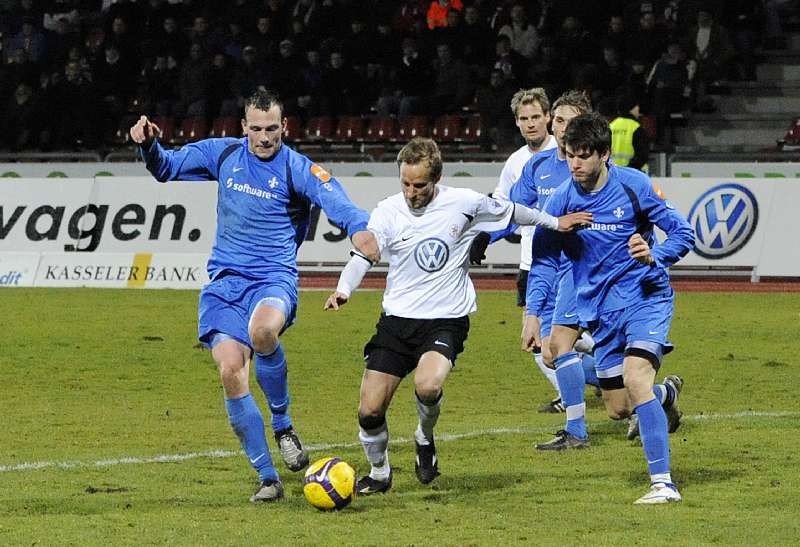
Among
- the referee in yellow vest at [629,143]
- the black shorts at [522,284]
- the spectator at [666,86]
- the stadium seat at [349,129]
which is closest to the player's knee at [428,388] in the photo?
the black shorts at [522,284]

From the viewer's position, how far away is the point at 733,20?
25.3 metres

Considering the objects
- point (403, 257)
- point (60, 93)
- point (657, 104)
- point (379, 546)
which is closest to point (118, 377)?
point (403, 257)

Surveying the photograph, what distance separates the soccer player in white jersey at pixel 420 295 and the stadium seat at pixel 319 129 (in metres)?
17.5

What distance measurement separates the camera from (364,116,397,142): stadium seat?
2506 cm

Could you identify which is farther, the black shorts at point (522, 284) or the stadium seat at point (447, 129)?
the stadium seat at point (447, 129)

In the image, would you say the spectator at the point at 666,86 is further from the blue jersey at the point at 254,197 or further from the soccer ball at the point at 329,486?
the soccer ball at the point at 329,486

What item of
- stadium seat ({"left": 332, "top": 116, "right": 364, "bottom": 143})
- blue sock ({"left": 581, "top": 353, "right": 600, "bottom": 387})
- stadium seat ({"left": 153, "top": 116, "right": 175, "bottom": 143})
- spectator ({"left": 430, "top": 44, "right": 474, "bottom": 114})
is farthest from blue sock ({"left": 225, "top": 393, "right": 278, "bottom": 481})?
stadium seat ({"left": 153, "top": 116, "right": 175, "bottom": 143})

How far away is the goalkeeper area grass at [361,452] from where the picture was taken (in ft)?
23.7

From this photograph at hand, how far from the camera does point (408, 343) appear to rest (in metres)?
8.17

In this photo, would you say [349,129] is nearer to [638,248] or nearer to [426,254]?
[426,254]

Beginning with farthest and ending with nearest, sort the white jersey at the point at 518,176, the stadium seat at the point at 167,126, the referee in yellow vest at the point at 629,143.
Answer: the stadium seat at the point at 167,126 < the referee in yellow vest at the point at 629,143 < the white jersey at the point at 518,176

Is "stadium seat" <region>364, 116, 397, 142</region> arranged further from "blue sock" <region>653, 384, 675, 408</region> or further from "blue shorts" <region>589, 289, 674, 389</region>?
"blue shorts" <region>589, 289, 674, 389</region>

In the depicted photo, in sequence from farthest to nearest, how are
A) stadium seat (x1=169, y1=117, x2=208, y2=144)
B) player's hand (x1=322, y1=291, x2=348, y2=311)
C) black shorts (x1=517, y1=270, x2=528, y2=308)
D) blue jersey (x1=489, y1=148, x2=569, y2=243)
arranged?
stadium seat (x1=169, y1=117, x2=208, y2=144), black shorts (x1=517, y1=270, x2=528, y2=308), blue jersey (x1=489, y1=148, x2=569, y2=243), player's hand (x1=322, y1=291, x2=348, y2=311)

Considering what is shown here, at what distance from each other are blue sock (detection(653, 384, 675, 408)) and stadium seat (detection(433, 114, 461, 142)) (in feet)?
50.1
